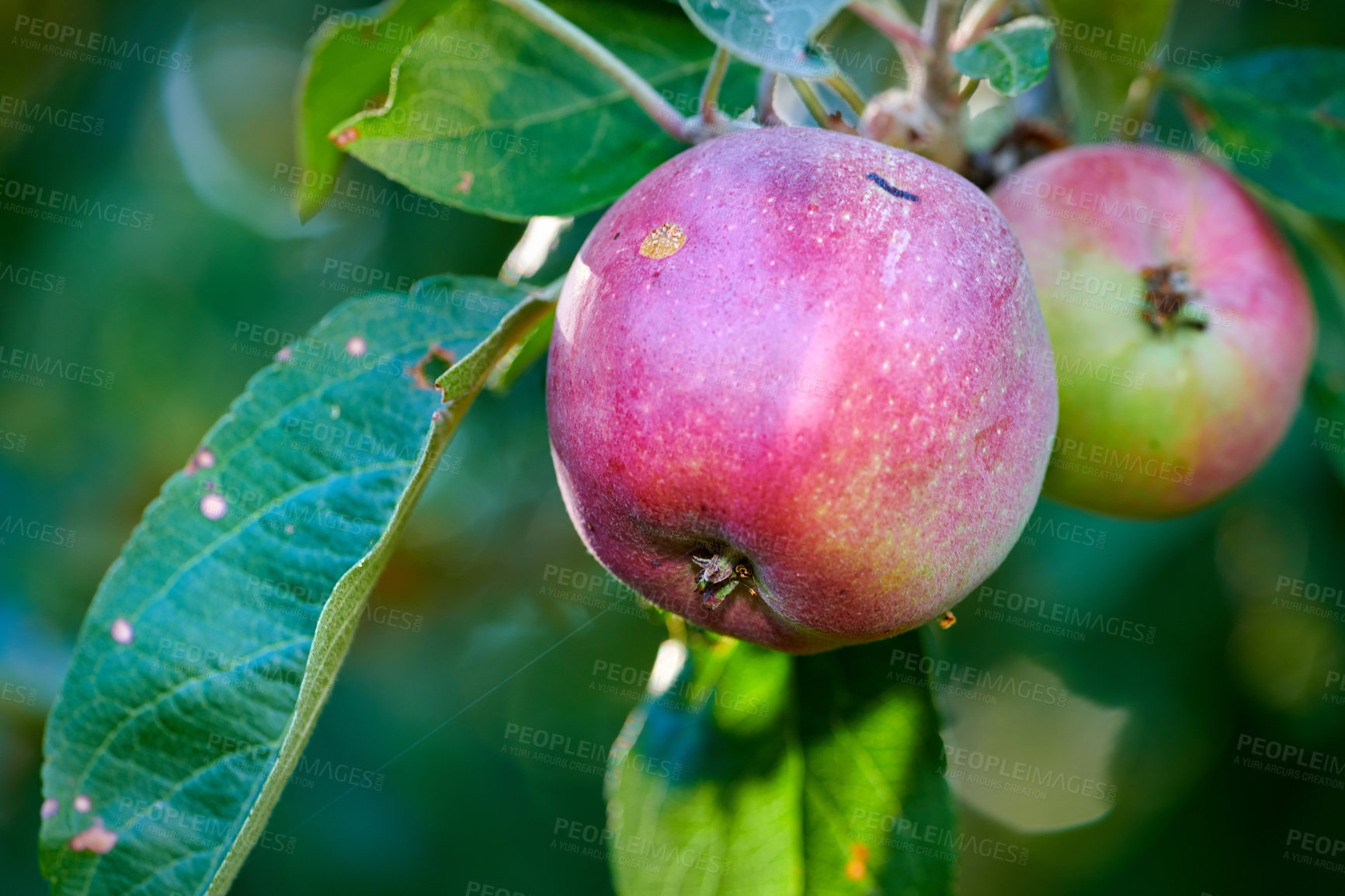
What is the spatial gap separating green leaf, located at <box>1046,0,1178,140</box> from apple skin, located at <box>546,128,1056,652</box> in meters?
0.91

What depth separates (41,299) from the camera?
2619 millimetres

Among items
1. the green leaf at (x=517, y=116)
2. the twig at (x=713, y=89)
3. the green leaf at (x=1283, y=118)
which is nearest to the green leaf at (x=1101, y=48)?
the green leaf at (x=1283, y=118)

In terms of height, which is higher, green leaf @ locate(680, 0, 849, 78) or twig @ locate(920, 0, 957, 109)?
green leaf @ locate(680, 0, 849, 78)

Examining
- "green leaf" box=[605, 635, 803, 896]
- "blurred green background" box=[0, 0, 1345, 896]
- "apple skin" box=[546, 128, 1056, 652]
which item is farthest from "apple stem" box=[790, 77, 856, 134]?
"blurred green background" box=[0, 0, 1345, 896]

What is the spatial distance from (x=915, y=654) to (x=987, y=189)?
603mm

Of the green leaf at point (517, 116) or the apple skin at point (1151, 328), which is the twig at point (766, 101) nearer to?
the green leaf at point (517, 116)

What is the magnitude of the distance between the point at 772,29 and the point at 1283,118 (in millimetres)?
933

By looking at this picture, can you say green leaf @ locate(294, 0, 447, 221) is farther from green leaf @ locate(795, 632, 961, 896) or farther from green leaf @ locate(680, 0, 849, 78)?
green leaf @ locate(795, 632, 961, 896)

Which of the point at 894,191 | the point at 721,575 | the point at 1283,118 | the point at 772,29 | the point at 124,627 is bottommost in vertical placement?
the point at 124,627

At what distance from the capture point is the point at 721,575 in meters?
0.85

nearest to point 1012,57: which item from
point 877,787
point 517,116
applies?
point 517,116

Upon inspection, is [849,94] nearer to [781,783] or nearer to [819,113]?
[819,113]

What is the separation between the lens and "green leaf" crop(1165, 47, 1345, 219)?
1.28 meters

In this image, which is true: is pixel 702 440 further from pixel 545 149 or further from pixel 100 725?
pixel 100 725
